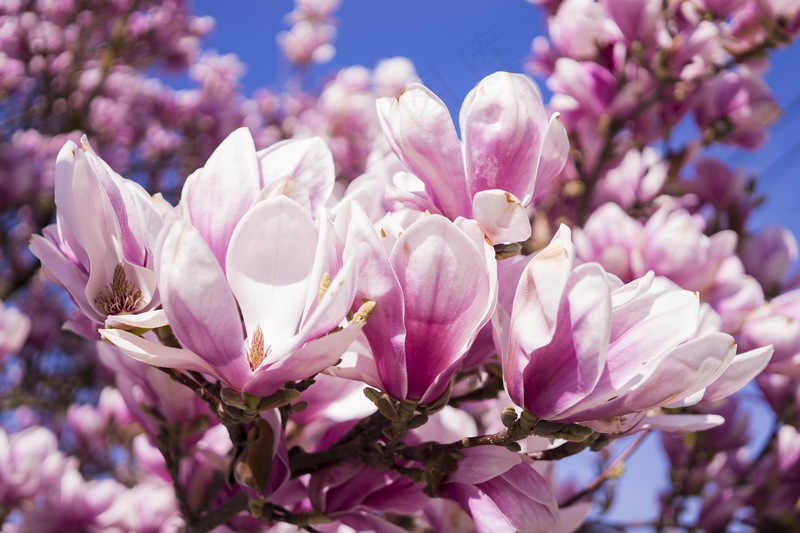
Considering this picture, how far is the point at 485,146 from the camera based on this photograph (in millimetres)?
511

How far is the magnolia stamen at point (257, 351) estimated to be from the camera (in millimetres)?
428

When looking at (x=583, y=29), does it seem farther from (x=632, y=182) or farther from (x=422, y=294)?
(x=422, y=294)

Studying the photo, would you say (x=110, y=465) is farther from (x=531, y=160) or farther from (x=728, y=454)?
(x=531, y=160)

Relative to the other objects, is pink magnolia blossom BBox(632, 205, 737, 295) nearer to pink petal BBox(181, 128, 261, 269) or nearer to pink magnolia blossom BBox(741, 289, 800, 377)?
pink magnolia blossom BBox(741, 289, 800, 377)

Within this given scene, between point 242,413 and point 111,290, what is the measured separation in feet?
0.44

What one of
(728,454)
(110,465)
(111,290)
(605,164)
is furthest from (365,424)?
(110,465)

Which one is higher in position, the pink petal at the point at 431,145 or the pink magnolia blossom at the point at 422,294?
the pink petal at the point at 431,145

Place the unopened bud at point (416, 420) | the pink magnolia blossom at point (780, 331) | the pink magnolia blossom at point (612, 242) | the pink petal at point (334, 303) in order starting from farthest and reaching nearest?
the pink magnolia blossom at point (612, 242) < the pink magnolia blossom at point (780, 331) < the unopened bud at point (416, 420) < the pink petal at point (334, 303)

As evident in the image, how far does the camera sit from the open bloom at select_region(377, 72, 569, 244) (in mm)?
500

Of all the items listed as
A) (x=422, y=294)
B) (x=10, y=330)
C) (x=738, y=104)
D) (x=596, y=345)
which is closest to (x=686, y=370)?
(x=596, y=345)

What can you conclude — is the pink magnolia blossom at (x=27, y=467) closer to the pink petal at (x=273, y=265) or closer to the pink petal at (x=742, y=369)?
the pink petal at (x=273, y=265)

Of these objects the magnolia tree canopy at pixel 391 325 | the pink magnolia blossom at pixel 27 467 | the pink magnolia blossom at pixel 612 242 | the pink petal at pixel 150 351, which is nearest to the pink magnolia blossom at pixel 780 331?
the magnolia tree canopy at pixel 391 325

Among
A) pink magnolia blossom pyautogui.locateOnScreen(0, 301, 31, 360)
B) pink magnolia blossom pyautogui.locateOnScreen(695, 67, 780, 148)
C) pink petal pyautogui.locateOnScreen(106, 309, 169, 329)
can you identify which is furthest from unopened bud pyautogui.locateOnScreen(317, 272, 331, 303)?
pink magnolia blossom pyautogui.locateOnScreen(0, 301, 31, 360)

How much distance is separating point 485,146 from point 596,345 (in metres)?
0.19
